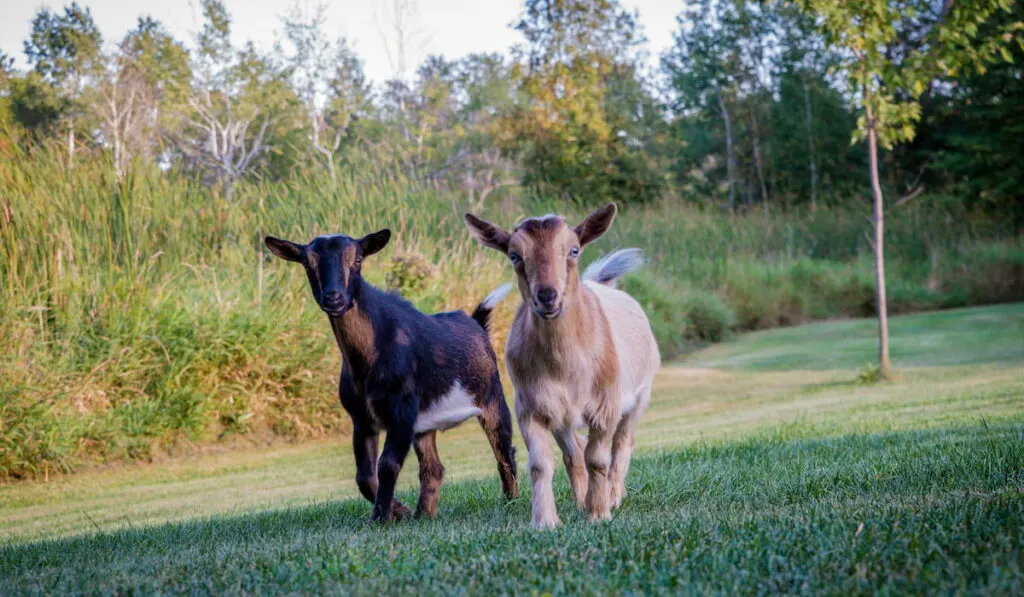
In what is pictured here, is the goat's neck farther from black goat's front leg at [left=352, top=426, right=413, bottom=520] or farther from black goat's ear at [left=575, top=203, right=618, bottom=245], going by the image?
black goat's ear at [left=575, top=203, right=618, bottom=245]

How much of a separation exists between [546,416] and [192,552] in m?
2.01

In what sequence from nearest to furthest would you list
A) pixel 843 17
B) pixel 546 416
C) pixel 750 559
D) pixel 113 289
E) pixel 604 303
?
pixel 750 559 < pixel 546 416 < pixel 604 303 < pixel 113 289 < pixel 843 17

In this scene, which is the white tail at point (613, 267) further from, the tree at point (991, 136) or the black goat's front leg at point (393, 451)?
the tree at point (991, 136)

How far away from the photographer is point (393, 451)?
21.6 feet

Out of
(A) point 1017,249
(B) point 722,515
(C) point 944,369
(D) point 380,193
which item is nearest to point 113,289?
(D) point 380,193

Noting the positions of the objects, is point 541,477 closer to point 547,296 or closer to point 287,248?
point 547,296

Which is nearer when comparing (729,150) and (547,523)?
(547,523)

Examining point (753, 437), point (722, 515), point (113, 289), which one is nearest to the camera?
point (722, 515)

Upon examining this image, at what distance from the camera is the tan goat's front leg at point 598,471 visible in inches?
226

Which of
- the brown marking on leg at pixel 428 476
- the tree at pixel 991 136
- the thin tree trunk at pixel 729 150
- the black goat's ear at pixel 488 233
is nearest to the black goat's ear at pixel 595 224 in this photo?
the black goat's ear at pixel 488 233

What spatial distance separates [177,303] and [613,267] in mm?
7163

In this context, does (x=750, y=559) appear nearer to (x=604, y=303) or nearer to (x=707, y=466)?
(x=604, y=303)

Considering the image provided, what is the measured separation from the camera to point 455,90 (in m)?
53.4

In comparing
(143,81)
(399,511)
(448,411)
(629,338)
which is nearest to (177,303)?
(448,411)
